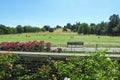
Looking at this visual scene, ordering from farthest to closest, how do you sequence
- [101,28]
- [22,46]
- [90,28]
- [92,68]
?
[90,28], [101,28], [22,46], [92,68]

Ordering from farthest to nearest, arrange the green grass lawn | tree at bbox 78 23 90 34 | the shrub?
tree at bbox 78 23 90 34, the green grass lawn, the shrub

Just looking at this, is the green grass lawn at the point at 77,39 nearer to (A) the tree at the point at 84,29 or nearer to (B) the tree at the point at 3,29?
(A) the tree at the point at 84,29

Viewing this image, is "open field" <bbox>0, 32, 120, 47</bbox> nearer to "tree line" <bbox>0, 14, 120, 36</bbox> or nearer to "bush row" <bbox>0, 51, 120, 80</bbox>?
"tree line" <bbox>0, 14, 120, 36</bbox>

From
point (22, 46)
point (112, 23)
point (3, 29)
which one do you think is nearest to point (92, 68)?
point (22, 46)

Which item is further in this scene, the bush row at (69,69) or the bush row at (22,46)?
the bush row at (22,46)

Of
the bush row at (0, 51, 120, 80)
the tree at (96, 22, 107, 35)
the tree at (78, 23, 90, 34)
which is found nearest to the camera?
the bush row at (0, 51, 120, 80)

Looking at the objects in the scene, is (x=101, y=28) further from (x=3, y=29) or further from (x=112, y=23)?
(x=3, y=29)

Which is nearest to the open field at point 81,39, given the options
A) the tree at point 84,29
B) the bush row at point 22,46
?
the bush row at point 22,46

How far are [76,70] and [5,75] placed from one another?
7.53 ft

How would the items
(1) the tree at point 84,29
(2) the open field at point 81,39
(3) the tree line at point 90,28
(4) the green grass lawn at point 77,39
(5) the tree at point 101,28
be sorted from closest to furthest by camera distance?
(2) the open field at point 81,39 → (4) the green grass lawn at point 77,39 → (3) the tree line at point 90,28 → (5) the tree at point 101,28 → (1) the tree at point 84,29

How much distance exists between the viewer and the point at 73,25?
16225 cm

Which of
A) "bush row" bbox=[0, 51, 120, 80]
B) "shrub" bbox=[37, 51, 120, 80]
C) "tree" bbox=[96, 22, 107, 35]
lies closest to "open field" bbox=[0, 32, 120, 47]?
"tree" bbox=[96, 22, 107, 35]

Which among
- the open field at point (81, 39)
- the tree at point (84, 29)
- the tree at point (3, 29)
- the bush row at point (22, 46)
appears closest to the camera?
the bush row at point (22, 46)

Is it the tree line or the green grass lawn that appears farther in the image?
the tree line
